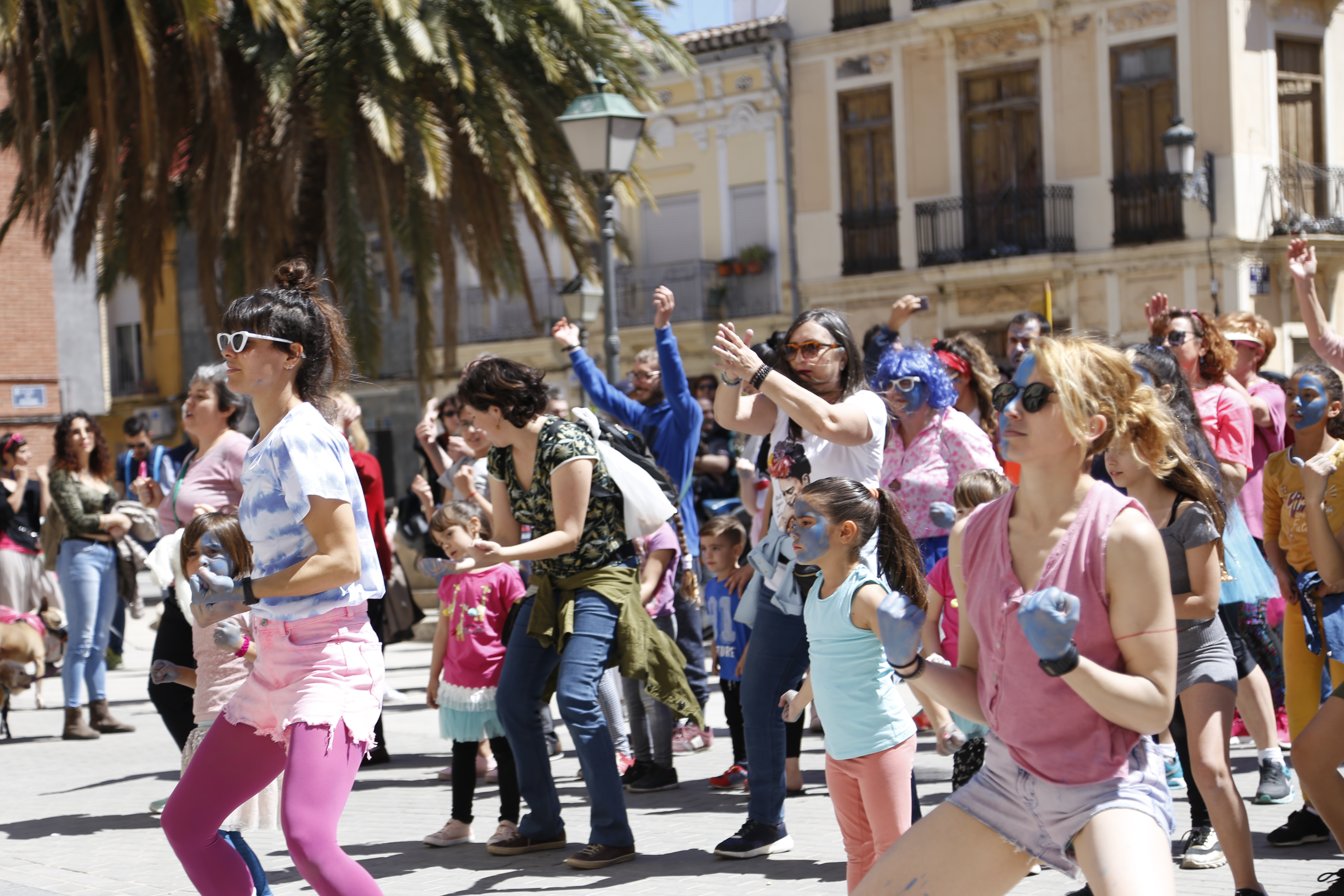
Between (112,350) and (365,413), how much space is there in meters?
8.54

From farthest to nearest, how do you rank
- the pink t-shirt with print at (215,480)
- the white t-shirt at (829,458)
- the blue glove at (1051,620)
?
1. the pink t-shirt with print at (215,480)
2. the white t-shirt at (829,458)
3. the blue glove at (1051,620)

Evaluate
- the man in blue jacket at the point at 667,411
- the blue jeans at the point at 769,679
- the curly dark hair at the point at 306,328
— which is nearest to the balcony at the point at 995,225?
the man in blue jacket at the point at 667,411

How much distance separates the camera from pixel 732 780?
6.98 metres

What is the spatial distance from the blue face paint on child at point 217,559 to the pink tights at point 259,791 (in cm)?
38

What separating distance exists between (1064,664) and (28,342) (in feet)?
80.9

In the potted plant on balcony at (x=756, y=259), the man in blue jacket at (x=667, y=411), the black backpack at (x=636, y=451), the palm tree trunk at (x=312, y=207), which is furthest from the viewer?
the potted plant on balcony at (x=756, y=259)

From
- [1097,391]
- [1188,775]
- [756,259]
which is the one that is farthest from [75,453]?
[756,259]

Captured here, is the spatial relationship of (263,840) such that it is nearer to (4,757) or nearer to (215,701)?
(215,701)

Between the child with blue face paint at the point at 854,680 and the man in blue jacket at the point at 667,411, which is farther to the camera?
the man in blue jacket at the point at 667,411

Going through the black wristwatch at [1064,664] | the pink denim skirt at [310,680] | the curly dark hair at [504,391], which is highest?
the curly dark hair at [504,391]

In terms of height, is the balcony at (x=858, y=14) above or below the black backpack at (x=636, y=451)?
above

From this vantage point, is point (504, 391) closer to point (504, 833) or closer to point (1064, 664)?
point (504, 833)

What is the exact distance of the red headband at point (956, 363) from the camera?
7219mm

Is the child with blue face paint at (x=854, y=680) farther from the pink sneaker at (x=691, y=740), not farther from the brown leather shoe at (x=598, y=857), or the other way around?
the pink sneaker at (x=691, y=740)
